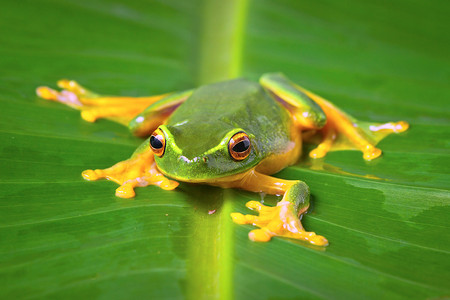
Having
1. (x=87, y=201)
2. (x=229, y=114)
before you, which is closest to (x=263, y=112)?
(x=229, y=114)

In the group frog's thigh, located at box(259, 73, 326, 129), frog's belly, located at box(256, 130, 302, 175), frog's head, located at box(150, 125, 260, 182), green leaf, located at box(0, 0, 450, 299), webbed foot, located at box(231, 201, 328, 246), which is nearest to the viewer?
green leaf, located at box(0, 0, 450, 299)

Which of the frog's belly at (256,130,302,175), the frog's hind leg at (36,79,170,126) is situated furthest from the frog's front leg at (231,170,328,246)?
the frog's hind leg at (36,79,170,126)

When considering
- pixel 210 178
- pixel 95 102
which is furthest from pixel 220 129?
pixel 95 102

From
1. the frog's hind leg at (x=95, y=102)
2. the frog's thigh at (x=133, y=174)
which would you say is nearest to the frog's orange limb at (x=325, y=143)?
the frog's thigh at (x=133, y=174)

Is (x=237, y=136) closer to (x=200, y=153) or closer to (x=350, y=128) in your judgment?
(x=200, y=153)

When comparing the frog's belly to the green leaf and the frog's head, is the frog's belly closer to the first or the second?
the green leaf

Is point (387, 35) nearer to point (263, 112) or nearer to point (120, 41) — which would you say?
point (263, 112)
